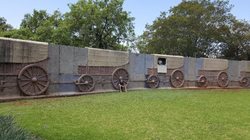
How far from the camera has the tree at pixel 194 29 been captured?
31531 mm

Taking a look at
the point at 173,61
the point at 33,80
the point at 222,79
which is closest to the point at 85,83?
the point at 33,80

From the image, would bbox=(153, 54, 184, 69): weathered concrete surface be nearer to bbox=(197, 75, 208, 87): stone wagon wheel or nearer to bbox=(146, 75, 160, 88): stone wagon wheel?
bbox=(146, 75, 160, 88): stone wagon wheel

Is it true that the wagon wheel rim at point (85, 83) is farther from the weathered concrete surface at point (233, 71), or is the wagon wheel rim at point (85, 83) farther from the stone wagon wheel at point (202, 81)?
the weathered concrete surface at point (233, 71)

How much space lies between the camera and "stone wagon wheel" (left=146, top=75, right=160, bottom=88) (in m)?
21.2

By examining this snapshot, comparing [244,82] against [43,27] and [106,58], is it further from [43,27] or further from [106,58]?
Answer: [43,27]

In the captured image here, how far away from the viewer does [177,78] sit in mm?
23000

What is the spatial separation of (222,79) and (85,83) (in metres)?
12.3

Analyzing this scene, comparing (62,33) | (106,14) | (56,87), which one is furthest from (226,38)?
(56,87)

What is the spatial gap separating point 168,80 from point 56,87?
8752 millimetres

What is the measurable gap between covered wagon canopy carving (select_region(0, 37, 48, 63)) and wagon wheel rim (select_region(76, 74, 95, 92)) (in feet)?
7.74

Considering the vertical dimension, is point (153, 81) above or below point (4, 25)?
below

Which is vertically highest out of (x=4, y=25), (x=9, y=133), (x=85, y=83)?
(x=4, y=25)

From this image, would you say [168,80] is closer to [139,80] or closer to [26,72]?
[139,80]

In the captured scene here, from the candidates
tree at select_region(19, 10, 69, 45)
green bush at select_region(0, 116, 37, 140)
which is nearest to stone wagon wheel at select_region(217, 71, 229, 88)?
tree at select_region(19, 10, 69, 45)
